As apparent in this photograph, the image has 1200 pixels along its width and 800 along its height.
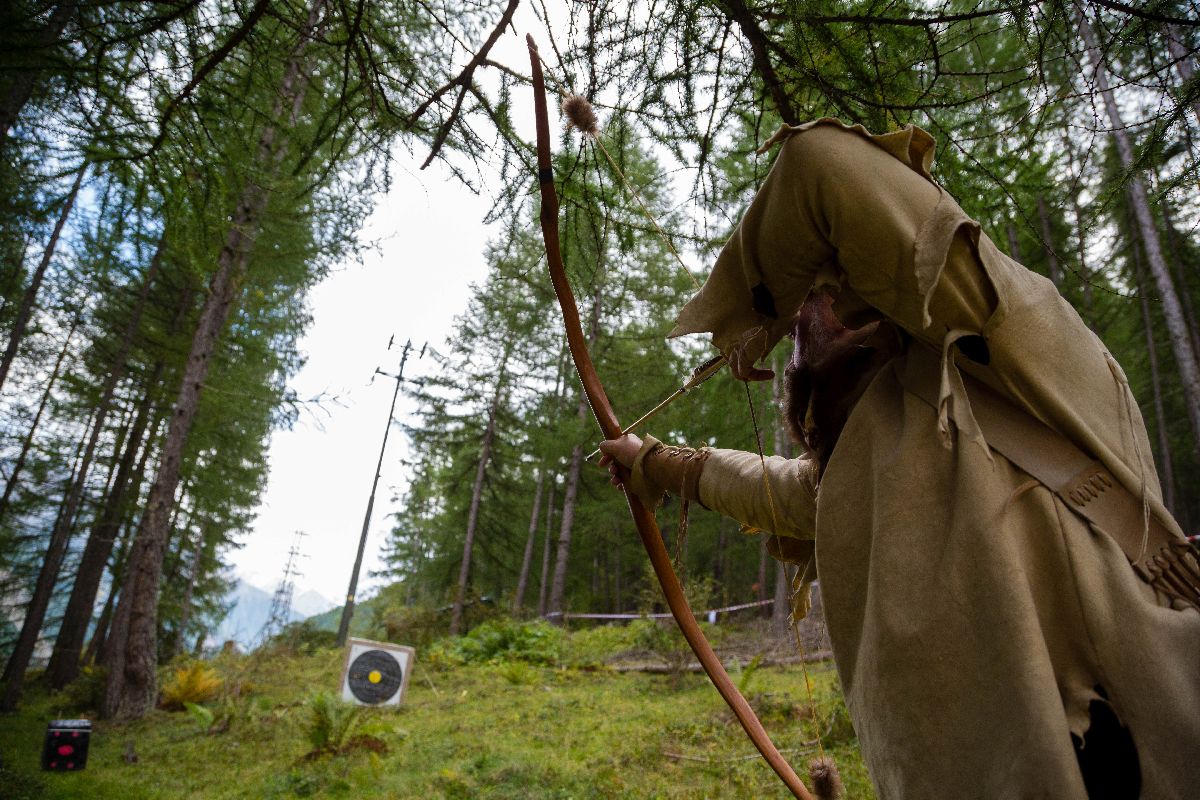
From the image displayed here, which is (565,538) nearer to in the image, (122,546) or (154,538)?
(154,538)

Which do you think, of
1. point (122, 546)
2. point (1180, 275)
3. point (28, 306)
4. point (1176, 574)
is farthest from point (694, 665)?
point (122, 546)

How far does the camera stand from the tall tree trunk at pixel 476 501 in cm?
1412

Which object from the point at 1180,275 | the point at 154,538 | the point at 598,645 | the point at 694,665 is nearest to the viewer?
the point at 154,538

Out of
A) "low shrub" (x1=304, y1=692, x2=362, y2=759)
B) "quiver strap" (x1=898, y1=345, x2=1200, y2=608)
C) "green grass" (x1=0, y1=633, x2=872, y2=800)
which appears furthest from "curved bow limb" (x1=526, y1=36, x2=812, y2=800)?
"low shrub" (x1=304, y1=692, x2=362, y2=759)

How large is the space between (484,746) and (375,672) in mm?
2299

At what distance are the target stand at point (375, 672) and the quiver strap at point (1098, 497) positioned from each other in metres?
7.42

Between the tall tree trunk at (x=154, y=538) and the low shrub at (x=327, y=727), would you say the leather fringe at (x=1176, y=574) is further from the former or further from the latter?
the tall tree trunk at (x=154, y=538)

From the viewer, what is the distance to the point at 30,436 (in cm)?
1280

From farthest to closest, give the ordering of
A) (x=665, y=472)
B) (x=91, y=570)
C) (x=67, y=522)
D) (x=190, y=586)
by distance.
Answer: (x=190, y=586) < (x=91, y=570) < (x=67, y=522) < (x=665, y=472)

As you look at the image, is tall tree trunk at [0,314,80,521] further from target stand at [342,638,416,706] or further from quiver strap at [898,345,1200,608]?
quiver strap at [898,345,1200,608]

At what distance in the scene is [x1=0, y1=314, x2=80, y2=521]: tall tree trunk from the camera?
39.1ft

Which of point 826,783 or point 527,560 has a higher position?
point 527,560

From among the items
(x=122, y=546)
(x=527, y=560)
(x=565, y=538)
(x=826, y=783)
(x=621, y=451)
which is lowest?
(x=826, y=783)

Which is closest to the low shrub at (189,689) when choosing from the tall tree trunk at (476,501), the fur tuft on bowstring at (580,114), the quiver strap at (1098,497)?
the tall tree trunk at (476,501)
